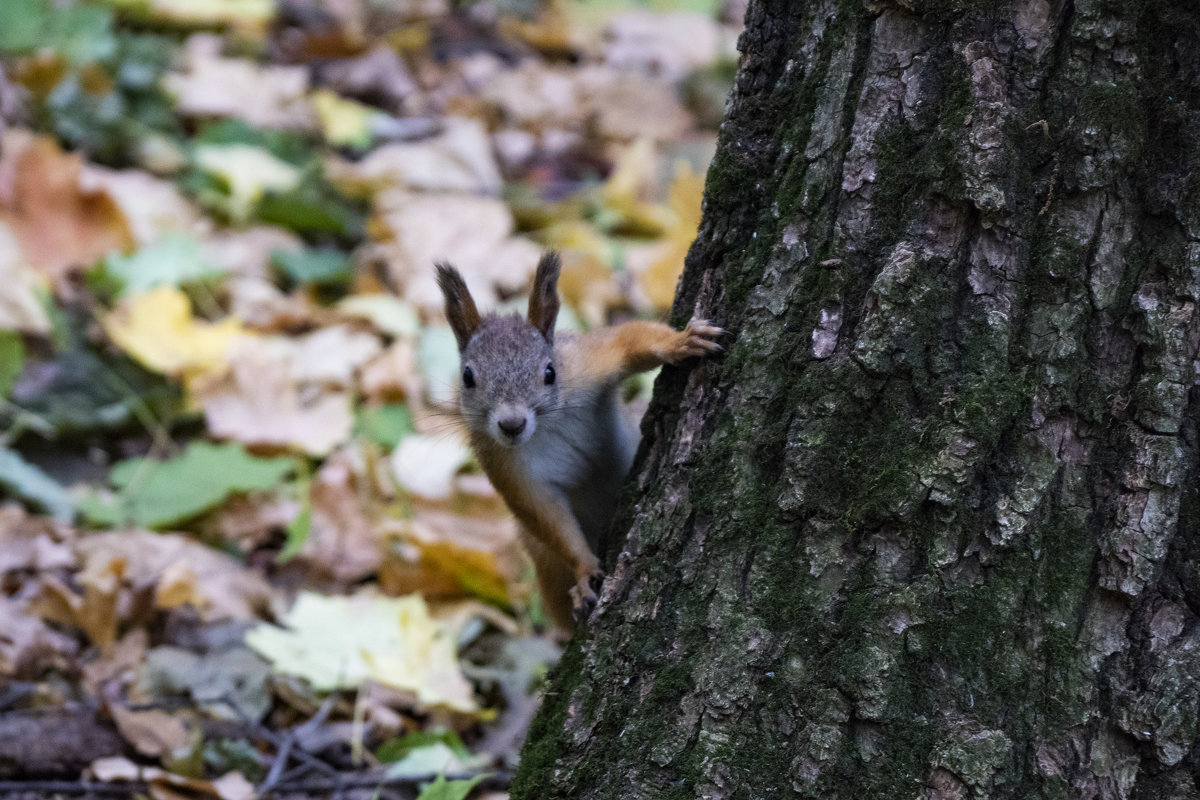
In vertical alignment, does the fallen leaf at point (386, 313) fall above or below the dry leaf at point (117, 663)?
above

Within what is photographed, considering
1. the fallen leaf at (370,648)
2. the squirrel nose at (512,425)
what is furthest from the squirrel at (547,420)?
the fallen leaf at (370,648)

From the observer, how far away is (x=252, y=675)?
2709 mm

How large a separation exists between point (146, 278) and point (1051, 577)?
3.48 m

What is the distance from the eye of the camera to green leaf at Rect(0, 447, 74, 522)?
3.23 m

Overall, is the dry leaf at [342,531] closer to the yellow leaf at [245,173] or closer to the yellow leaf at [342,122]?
the yellow leaf at [245,173]

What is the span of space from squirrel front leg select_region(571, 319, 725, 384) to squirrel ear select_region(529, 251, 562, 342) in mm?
87

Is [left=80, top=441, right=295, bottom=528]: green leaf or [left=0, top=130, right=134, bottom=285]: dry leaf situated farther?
[left=0, top=130, right=134, bottom=285]: dry leaf

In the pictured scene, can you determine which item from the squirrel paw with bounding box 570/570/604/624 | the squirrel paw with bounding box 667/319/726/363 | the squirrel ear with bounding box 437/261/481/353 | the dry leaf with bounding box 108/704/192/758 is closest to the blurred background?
the dry leaf with bounding box 108/704/192/758

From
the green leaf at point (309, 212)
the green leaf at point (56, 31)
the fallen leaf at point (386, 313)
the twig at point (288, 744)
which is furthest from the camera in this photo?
the green leaf at point (56, 31)

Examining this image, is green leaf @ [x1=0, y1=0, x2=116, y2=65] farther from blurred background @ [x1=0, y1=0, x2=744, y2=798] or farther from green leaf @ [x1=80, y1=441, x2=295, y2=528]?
green leaf @ [x1=80, y1=441, x2=295, y2=528]

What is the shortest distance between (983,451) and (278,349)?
2867 millimetres

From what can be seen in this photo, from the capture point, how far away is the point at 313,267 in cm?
438

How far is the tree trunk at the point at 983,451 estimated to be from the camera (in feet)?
4.87

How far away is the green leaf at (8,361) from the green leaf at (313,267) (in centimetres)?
107
